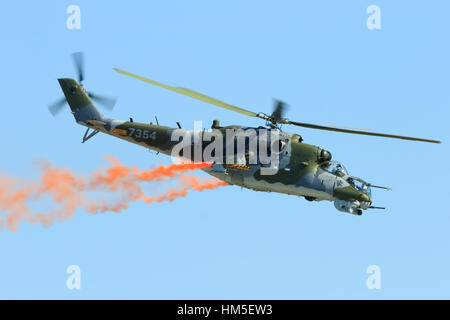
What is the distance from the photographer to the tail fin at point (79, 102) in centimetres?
4609

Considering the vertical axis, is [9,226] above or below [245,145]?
below

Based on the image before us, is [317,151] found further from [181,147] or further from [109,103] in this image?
[109,103]

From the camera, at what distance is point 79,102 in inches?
1828

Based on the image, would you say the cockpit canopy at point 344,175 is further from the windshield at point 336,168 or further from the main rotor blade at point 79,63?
the main rotor blade at point 79,63

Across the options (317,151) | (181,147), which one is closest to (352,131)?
(317,151)

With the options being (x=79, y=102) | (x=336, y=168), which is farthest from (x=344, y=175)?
(x=79, y=102)

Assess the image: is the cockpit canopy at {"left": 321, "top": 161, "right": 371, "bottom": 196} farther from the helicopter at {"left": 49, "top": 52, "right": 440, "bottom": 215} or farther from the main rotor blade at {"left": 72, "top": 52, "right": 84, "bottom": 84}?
the main rotor blade at {"left": 72, "top": 52, "right": 84, "bottom": 84}

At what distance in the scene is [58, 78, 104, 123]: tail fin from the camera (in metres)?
46.1

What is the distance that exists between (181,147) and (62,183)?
7.28 meters

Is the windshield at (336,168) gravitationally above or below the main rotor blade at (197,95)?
below

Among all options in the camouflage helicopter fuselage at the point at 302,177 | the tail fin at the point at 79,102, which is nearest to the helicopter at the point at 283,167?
the camouflage helicopter fuselage at the point at 302,177

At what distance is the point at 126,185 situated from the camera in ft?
150

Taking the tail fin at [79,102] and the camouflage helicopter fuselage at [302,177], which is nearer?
the camouflage helicopter fuselage at [302,177]

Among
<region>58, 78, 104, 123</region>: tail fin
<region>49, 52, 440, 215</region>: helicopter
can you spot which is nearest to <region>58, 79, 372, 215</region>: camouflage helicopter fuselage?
<region>49, 52, 440, 215</region>: helicopter
